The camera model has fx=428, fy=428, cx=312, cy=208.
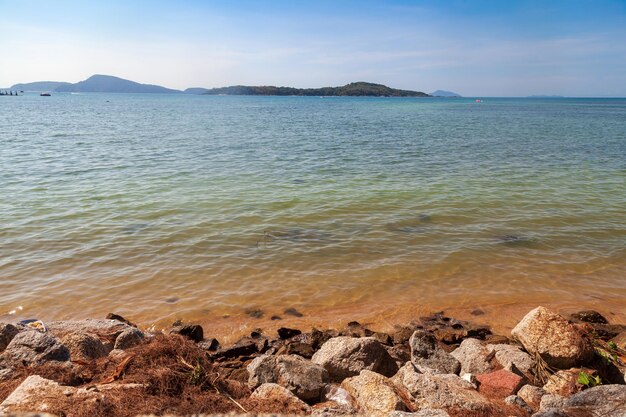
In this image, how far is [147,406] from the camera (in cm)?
427

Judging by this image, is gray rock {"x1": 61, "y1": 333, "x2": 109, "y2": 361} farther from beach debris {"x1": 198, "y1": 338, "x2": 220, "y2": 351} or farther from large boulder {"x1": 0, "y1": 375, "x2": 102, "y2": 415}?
beach debris {"x1": 198, "y1": 338, "x2": 220, "y2": 351}

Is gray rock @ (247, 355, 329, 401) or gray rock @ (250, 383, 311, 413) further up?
gray rock @ (250, 383, 311, 413)

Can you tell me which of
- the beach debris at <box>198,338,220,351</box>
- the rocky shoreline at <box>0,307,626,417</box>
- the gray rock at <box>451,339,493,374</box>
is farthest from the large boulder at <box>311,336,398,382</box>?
the beach debris at <box>198,338,220,351</box>

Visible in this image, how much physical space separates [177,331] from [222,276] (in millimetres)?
2768

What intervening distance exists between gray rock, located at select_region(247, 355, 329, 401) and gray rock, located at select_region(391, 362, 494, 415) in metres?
1.13

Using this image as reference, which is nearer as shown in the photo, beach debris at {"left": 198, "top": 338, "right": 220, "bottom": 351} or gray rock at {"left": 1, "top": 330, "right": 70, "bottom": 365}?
gray rock at {"left": 1, "top": 330, "right": 70, "bottom": 365}

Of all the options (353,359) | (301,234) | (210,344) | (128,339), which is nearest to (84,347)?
(128,339)

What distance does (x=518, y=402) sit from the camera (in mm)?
5234

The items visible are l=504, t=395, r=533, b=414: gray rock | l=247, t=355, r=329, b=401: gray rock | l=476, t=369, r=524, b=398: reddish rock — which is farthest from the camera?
l=476, t=369, r=524, b=398: reddish rock

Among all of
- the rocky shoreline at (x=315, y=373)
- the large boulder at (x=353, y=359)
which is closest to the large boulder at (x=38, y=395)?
the rocky shoreline at (x=315, y=373)

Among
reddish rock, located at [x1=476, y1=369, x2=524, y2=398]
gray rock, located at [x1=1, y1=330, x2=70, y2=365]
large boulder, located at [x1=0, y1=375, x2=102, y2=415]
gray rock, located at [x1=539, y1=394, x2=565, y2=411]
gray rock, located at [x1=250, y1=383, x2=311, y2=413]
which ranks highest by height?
large boulder, located at [x1=0, y1=375, x2=102, y2=415]

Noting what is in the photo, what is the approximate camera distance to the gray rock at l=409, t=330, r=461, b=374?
6.46 m

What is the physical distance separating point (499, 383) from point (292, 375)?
282cm

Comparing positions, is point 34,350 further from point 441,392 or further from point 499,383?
point 499,383
